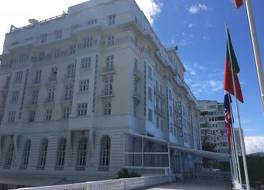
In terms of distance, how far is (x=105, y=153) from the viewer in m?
31.7

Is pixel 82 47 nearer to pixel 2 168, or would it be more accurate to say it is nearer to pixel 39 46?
pixel 39 46

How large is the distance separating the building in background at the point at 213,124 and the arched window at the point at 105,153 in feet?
272

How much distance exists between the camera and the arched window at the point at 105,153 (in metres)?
30.8

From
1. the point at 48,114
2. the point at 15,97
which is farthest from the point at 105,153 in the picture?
the point at 15,97

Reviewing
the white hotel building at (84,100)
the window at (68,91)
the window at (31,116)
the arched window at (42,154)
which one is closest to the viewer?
the white hotel building at (84,100)

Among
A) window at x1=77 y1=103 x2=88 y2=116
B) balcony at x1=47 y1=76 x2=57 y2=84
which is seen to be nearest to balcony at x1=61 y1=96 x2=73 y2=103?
window at x1=77 y1=103 x2=88 y2=116

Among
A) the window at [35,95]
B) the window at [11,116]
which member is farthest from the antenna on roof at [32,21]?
the window at [11,116]

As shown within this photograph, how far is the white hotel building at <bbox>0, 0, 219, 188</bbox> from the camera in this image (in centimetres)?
3158

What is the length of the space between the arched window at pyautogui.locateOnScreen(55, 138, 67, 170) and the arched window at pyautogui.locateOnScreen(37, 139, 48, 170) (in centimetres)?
243

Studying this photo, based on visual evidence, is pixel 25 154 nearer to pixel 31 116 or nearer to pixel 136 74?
Result: pixel 31 116

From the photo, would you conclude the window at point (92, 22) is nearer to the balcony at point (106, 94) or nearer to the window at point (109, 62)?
the window at point (109, 62)

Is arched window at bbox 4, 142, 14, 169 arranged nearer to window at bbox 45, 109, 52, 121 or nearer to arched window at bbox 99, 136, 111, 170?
window at bbox 45, 109, 52, 121

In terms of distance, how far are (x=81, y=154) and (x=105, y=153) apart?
360 cm

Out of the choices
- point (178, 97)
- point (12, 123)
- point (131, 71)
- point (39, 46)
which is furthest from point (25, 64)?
point (178, 97)
